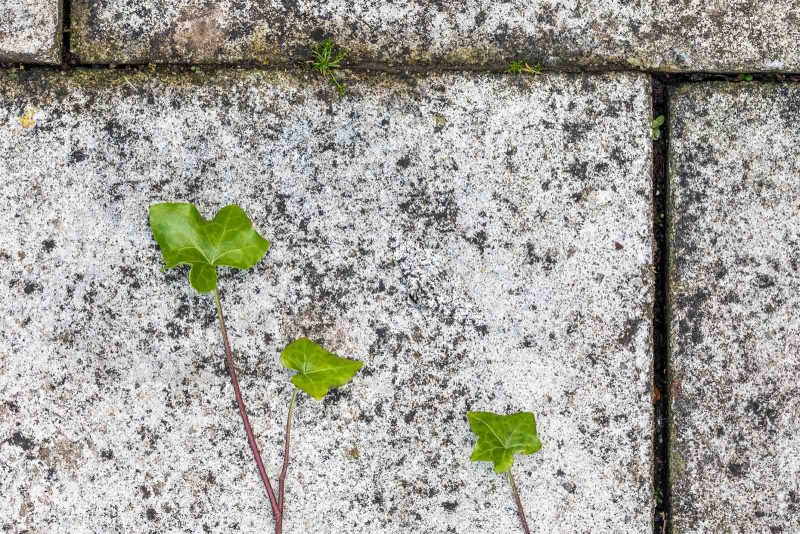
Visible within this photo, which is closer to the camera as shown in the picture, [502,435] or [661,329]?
[502,435]

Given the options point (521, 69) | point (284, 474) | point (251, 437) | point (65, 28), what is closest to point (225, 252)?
point (251, 437)

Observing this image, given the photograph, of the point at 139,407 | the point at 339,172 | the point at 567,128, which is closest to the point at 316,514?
the point at 139,407

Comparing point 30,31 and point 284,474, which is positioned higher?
point 30,31

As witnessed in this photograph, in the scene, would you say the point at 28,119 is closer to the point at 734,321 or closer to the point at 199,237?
the point at 199,237

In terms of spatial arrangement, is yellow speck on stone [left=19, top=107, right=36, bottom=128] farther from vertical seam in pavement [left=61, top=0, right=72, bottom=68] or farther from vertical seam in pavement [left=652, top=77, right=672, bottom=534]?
vertical seam in pavement [left=652, top=77, right=672, bottom=534]

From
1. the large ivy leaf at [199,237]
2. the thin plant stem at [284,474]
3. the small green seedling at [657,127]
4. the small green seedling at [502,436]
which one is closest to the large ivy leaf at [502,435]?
the small green seedling at [502,436]

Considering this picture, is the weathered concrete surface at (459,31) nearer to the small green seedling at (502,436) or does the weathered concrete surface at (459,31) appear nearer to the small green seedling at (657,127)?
the small green seedling at (657,127)
